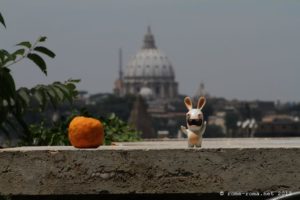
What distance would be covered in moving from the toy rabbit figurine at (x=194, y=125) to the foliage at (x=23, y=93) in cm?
97

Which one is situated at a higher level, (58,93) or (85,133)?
(58,93)

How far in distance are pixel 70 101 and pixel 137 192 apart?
1402 millimetres

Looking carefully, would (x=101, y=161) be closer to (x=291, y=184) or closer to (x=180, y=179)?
(x=180, y=179)

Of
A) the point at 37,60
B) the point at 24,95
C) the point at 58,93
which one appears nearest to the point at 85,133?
the point at 24,95

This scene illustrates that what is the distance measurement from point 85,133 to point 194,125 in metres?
0.70

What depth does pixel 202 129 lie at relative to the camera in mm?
7340

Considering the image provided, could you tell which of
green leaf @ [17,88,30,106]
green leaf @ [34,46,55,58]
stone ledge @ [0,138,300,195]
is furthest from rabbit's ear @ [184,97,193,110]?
green leaf @ [17,88,30,106]

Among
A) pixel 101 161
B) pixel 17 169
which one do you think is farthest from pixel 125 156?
pixel 17 169

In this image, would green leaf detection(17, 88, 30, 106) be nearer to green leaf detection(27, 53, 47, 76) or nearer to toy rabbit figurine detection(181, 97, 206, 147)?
green leaf detection(27, 53, 47, 76)

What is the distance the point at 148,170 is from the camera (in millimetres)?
6887

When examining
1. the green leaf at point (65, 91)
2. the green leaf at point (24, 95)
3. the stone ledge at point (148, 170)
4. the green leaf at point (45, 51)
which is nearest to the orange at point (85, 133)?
the stone ledge at point (148, 170)

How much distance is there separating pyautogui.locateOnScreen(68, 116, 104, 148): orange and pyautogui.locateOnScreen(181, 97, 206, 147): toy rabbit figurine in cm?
55

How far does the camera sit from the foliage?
704 centimetres

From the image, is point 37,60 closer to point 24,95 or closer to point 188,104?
point 24,95
